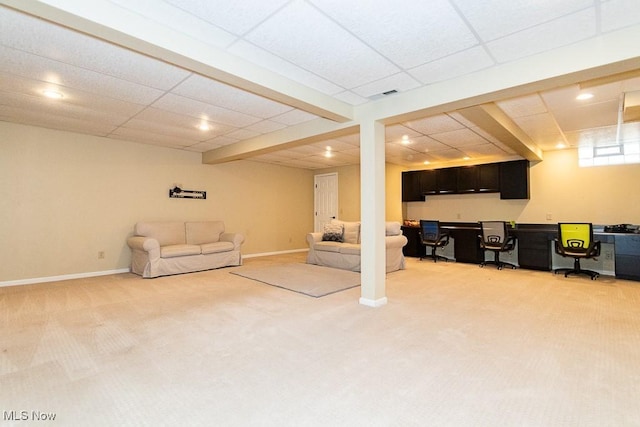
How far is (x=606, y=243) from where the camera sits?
564 cm

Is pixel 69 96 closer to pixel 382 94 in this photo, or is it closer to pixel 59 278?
pixel 59 278

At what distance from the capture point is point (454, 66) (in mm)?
2891

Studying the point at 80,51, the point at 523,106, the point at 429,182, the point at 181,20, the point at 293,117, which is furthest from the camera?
the point at 429,182

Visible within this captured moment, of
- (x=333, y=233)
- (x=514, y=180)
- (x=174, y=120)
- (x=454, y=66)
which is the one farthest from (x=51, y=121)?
(x=514, y=180)

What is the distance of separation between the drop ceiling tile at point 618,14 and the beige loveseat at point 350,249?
4.08 metres

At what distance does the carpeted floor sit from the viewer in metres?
1.76

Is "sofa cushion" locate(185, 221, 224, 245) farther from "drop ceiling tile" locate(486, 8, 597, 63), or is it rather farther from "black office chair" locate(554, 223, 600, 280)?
"black office chair" locate(554, 223, 600, 280)

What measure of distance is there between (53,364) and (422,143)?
5.91m

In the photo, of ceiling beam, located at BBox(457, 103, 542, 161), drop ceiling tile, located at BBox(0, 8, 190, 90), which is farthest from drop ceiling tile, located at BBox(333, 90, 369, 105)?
drop ceiling tile, located at BBox(0, 8, 190, 90)

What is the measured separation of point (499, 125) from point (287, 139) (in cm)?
306

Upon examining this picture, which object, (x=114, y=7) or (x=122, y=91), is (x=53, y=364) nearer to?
(x=114, y=7)

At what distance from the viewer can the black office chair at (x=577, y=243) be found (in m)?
5.19

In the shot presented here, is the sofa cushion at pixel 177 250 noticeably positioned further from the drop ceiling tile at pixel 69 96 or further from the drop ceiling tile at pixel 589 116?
the drop ceiling tile at pixel 589 116

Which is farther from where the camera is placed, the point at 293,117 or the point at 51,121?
the point at 51,121
